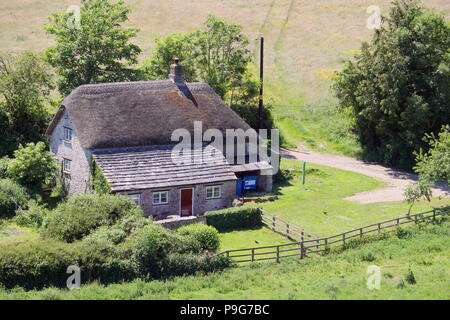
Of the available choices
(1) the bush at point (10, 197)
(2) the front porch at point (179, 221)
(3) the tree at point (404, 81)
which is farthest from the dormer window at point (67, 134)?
(3) the tree at point (404, 81)

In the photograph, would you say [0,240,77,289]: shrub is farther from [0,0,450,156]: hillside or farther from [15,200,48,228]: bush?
[0,0,450,156]: hillside

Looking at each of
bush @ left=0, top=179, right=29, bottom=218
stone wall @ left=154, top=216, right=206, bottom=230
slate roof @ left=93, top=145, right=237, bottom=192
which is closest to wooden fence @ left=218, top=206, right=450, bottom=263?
stone wall @ left=154, top=216, right=206, bottom=230

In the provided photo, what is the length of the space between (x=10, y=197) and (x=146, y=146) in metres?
8.55

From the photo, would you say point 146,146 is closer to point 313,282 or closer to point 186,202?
point 186,202

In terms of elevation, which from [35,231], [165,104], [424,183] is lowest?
[35,231]

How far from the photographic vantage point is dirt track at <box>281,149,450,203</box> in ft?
139

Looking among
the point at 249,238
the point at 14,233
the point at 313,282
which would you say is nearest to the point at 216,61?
the point at 249,238

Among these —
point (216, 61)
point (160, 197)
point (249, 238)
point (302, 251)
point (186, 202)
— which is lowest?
point (249, 238)

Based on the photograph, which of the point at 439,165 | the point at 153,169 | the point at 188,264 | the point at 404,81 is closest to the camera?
the point at 188,264

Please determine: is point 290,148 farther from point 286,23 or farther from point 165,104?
point 286,23

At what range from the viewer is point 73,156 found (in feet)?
134
